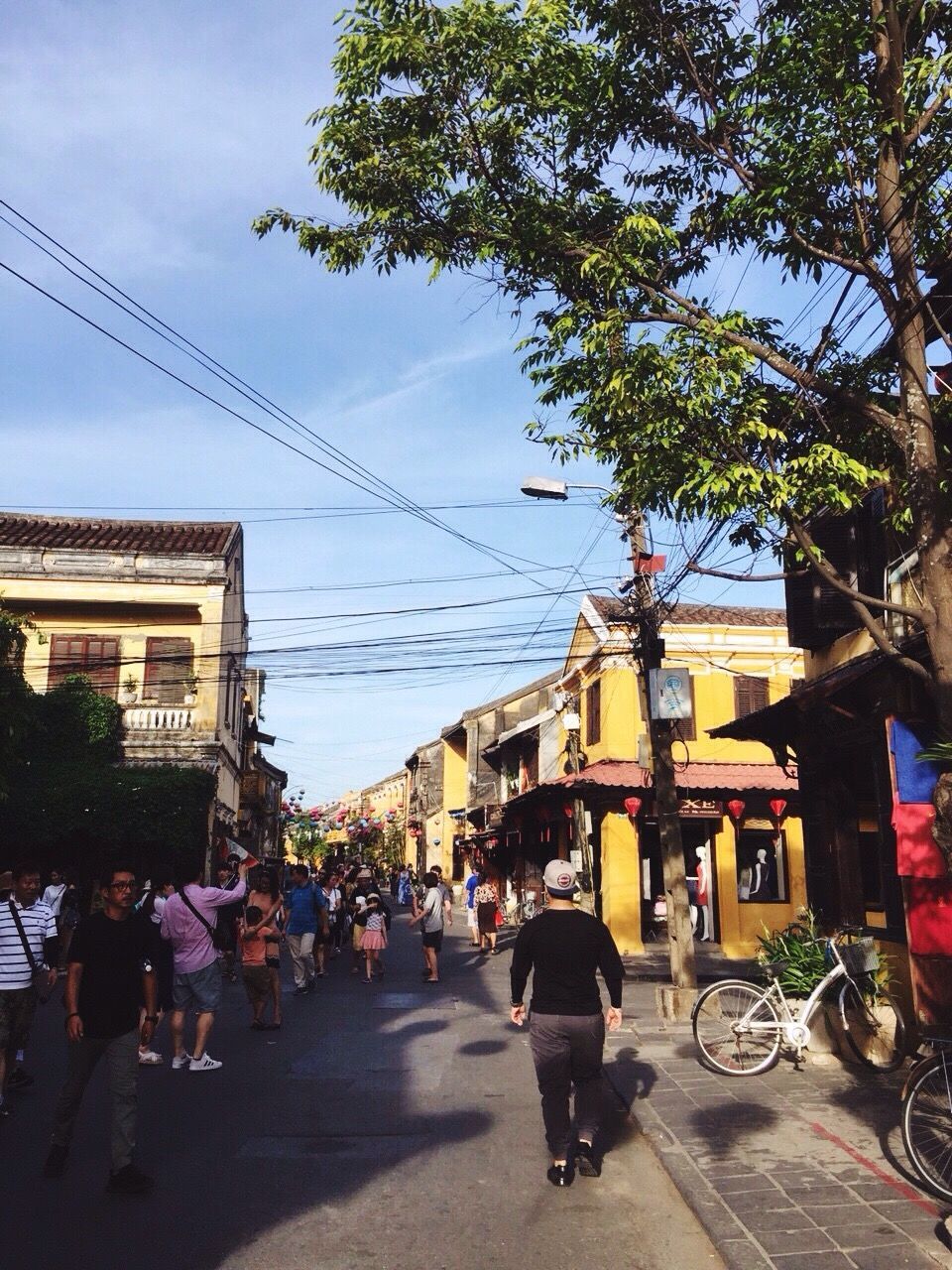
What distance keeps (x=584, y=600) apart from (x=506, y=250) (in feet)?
72.9

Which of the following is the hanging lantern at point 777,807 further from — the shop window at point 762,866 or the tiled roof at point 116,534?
the tiled roof at point 116,534

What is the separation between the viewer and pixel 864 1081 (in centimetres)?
942

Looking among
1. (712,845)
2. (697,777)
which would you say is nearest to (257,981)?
(697,777)

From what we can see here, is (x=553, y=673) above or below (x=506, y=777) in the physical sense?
above

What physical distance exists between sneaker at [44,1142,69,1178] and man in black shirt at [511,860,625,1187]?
2877 mm

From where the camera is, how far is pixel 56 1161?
6.68m

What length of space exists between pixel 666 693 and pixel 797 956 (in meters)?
5.33

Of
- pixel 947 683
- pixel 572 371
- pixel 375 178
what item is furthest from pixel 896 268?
pixel 375 178

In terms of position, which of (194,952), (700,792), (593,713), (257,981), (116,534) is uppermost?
(116,534)

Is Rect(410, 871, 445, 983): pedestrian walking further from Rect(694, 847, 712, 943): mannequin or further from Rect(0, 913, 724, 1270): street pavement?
Rect(694, 847, 712, 943): mannequin

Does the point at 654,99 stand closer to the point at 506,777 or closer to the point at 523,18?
the point at 523,18

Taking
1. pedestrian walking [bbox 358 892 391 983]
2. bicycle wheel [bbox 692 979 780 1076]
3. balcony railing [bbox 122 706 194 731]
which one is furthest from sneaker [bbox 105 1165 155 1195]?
balcony railing [bbox 122 706 194 731]

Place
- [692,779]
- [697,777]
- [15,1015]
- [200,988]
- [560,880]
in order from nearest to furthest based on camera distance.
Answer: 1. [560,880]
2. [15,1015]
3. [200,988]
4. [692,779]
5. [697,777]

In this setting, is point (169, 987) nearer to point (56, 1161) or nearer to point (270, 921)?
point (270, 921)
